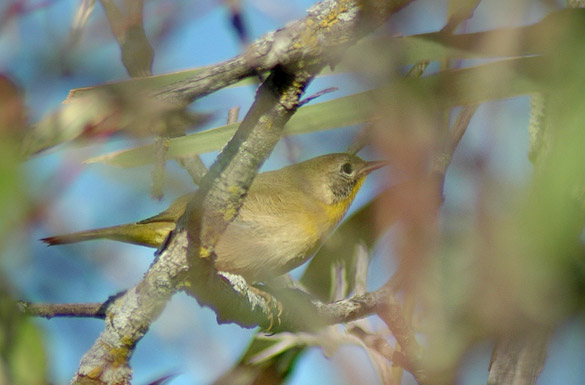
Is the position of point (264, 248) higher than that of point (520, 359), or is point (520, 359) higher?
point (264, 248)

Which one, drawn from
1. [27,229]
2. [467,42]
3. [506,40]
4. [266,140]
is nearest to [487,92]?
[506,40]

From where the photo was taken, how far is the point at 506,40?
1.91 feet

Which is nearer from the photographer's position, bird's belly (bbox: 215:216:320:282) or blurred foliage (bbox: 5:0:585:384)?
blurred foliage (bbox: 5:0:585:384)

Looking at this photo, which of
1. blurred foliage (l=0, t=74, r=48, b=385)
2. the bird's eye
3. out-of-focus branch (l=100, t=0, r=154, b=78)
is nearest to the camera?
blurred foliage (l=0, t=74, r=48, b=385)

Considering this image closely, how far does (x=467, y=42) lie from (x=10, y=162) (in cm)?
65

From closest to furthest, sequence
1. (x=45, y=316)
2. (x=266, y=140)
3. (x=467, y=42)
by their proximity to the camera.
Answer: (x=467, y=42)
(x=266, y=140)
(x=45, y=316)

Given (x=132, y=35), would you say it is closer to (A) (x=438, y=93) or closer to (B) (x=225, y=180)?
(B) (x=225, y=180)

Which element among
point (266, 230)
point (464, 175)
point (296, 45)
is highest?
point (266, 230)

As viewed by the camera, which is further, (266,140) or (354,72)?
(266,140)

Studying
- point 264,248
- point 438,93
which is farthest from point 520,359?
point 264,248

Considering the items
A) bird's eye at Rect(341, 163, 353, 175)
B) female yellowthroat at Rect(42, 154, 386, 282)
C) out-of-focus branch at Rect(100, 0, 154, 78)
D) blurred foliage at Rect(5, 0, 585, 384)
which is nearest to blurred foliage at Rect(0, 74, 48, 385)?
blurred foliage at Rect(5, 0, 585, 384)

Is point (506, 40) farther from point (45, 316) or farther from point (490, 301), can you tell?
point (45, 316)

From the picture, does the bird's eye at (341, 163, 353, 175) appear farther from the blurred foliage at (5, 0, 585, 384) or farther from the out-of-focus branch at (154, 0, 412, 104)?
the out-of-focus branch at (154, 0, 412, 104)

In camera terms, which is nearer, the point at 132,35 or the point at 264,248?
the point at 132,35
